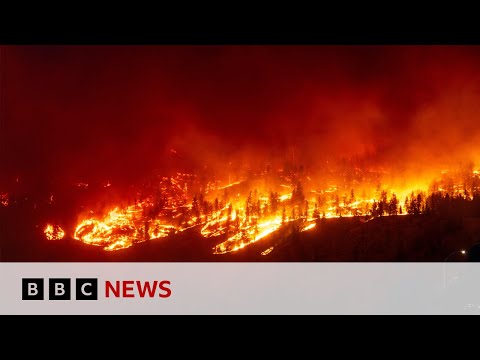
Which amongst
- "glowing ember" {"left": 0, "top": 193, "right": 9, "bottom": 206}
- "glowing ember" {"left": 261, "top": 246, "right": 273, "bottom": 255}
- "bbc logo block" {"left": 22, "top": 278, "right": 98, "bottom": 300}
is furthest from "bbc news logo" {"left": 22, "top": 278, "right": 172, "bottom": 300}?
"glowing ember" {"left": 261, "top": 246, "right": 273, "bottom": 255}

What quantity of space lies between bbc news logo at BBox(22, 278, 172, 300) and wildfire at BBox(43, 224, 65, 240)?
409mm

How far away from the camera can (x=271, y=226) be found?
5586 millimetres

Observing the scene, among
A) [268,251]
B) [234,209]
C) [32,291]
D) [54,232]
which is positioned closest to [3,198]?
[54,232]

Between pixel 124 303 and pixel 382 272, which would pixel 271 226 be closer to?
pixel 382 272

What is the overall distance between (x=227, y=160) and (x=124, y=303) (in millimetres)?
1528

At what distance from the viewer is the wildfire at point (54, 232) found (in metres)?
5.58

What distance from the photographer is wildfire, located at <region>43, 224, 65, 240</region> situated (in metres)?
5.58

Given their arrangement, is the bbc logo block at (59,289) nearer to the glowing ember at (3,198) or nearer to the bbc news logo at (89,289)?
the bbc news logo at (89,289)

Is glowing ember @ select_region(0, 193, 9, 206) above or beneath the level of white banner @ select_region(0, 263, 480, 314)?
above

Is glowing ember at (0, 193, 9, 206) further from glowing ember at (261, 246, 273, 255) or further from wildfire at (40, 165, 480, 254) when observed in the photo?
glowing ember at (261, 246, 273, 255)
